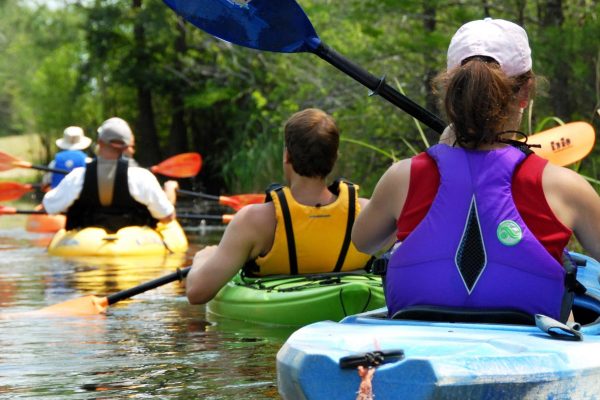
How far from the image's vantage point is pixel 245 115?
28.9 meters

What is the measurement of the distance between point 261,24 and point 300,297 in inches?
56.3

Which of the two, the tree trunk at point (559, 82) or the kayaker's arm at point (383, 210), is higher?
the tree trunk at point (559, 82)

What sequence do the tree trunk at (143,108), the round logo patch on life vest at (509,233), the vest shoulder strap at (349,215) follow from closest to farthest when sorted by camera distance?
the round logo patch on life vest at (509,233), the vest shoulder strap at (349,215), the tree trunk at (143,108)

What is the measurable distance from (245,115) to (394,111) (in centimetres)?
1447

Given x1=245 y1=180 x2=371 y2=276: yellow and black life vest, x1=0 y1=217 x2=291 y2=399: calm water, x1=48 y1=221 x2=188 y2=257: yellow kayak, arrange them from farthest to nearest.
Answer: x1=48 y1=221 x2=188 y2=257: yellow kayak, x1=245 y1=180 x2=371 y2=276: yellow and black life vest, x1=0 y1=217 x2=291 y2=399: calm water

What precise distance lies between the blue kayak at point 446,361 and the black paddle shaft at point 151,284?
3.70 m

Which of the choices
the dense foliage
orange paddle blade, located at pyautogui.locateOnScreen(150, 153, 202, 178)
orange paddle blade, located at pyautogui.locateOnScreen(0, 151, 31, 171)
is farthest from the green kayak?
orange paddle blade, located at pyautogui.locateOnScreen(150, 153, 202, 178)

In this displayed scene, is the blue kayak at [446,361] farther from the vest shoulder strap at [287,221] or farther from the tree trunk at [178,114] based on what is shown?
the tree trunk at [178,114]

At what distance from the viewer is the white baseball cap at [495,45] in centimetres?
A: 347

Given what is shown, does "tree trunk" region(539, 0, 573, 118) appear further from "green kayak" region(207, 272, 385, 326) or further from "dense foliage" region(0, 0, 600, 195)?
"green kayak" region(207, 272, 385, 326)

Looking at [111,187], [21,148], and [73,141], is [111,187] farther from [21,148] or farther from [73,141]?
[21,148]

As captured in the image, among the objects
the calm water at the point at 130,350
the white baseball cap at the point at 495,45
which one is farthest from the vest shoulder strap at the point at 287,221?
the white baseball cap at the point at 495,45

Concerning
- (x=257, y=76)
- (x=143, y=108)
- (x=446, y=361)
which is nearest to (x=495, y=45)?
(x=446, y=361)

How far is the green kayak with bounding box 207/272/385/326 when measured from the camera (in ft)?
19.1
